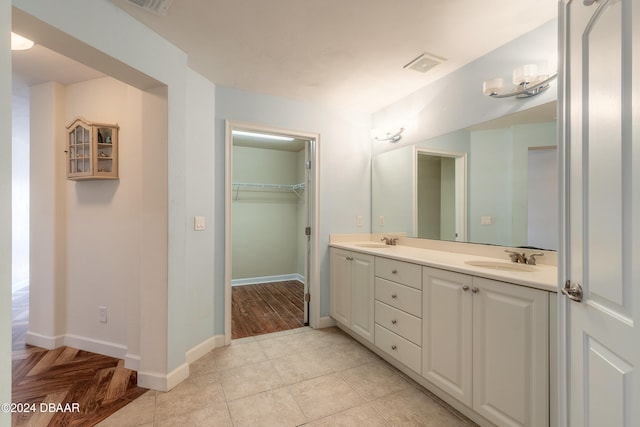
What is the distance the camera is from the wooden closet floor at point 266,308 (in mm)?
2922

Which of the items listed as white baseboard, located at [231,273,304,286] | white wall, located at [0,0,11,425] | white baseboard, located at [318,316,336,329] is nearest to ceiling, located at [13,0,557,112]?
white wall, located at [0,0,11,425]

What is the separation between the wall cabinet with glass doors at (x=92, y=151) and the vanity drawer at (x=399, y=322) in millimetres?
2400

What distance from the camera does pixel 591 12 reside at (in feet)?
2.91

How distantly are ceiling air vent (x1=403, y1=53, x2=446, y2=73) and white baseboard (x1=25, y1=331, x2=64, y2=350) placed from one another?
372cm

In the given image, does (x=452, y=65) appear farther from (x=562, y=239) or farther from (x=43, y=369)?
(x=43, y=369)

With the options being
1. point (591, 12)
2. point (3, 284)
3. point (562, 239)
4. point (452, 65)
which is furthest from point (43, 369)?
→ point (452, 65)

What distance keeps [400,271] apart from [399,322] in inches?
14.9

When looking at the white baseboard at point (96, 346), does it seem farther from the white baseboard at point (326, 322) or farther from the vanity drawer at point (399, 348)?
the vanity drawer at point (399, 348)

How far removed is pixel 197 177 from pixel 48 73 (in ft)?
4.72

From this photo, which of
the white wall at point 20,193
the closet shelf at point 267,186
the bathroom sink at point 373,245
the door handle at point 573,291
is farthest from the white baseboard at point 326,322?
the white wall at point 20,193

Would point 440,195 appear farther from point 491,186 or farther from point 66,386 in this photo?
point 66,386

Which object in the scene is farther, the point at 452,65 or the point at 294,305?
the point at 294,305

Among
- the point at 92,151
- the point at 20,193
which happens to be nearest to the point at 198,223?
the point at 92,151

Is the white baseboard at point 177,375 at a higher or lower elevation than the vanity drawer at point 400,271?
lower
